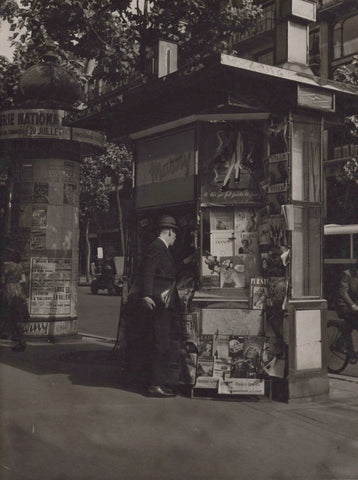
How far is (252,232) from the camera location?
6.85 metres

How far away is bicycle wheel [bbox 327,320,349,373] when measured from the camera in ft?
29.0

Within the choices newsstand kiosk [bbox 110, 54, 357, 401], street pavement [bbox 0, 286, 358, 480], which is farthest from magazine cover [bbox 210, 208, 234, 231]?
street pavement [bbox 0, 286, 358, 480]

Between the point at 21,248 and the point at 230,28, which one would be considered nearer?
the point at 21,248

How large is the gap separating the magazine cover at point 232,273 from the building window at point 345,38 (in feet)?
94.9

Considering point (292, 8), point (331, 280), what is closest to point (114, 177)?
point (331, 280)

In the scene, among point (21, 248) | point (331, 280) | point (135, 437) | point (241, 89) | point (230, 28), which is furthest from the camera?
point (331, 280)

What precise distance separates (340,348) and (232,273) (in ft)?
9.60

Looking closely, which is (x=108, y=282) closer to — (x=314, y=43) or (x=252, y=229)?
(x=314, y=43)

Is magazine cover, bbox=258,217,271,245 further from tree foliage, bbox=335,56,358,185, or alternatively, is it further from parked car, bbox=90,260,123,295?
parked car, bbox=90,260,123,295

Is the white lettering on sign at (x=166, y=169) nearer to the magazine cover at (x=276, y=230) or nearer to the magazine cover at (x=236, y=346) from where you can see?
the magazine cover at (x=276, y=230)

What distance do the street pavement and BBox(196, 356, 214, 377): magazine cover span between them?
304 millimetres

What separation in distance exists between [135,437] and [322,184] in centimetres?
358

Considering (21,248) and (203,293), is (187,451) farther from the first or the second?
(21,248)

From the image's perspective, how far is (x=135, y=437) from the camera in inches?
199
